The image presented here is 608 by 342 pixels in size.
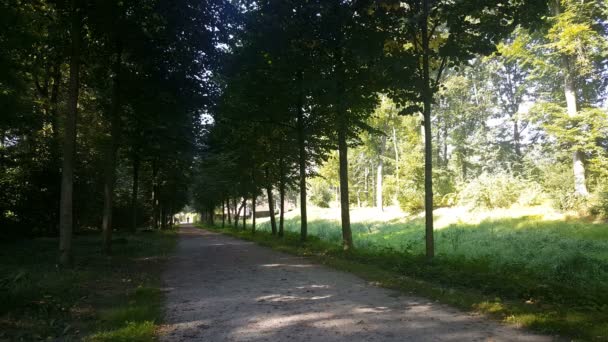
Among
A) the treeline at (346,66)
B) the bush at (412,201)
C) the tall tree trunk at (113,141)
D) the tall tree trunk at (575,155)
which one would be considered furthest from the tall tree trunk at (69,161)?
the bush at (412,201)

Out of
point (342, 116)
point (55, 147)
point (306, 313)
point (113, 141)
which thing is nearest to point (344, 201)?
point (342, 116)

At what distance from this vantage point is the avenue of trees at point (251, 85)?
10.6 metres

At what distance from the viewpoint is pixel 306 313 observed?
6.27 metres

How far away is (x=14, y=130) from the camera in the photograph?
19203 millimetres

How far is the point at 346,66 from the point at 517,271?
7380 mm

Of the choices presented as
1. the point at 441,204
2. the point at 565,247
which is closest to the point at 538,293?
the point at 565,247

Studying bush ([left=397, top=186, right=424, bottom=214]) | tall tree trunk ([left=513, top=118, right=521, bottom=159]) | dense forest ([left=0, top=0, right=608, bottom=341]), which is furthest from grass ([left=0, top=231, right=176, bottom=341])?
tall tree trunk ([left=513, top=118, right=521, bottom=159])

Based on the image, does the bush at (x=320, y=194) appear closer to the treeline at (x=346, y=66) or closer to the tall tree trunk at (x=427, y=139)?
the treeline at (x=346, y=66)

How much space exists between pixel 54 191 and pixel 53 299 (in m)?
15.2

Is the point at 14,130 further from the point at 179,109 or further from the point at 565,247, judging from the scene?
the point at 565,247

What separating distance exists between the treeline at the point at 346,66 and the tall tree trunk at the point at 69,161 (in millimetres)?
4783

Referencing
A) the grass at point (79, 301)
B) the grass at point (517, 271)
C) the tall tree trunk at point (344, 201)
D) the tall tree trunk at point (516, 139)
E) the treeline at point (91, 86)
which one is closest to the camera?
the grass at point (79, 301)

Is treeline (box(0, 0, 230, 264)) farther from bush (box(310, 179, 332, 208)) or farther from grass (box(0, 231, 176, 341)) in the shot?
bush (box(310, 179, 332, 208))

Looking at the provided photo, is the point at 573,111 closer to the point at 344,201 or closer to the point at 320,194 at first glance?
the point at 344,201
